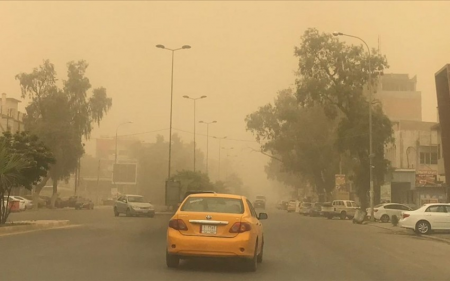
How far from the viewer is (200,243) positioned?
12.9 metres

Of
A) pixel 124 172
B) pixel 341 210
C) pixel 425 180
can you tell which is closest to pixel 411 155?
pixel 425 180

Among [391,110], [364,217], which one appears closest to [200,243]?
[364,217]

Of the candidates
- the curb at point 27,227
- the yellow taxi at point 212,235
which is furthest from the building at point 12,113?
the yellow taxi at point 212,235

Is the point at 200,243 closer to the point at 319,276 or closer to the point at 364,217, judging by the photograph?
the point at 319,276

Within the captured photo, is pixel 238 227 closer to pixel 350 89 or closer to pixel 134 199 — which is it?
pixel 134 199

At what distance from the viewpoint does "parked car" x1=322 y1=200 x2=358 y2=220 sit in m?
Answer: 59.7

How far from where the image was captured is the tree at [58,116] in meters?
67.9

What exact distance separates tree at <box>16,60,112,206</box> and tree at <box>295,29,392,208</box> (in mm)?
25835

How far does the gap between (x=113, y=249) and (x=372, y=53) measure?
4274cm

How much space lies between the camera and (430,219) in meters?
31.6

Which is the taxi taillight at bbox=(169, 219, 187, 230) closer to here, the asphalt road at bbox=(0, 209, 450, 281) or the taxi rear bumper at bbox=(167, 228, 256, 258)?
the taxi rear bumper at bbox=(167, 228, 256, 258)

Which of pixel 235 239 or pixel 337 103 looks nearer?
pixel 235 239

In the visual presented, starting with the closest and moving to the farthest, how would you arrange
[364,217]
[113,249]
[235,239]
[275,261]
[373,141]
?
[235,239] < [275,261] < [113,249] < [364,217] < [373,141]

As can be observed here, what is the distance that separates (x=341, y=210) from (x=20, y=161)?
127 ft
